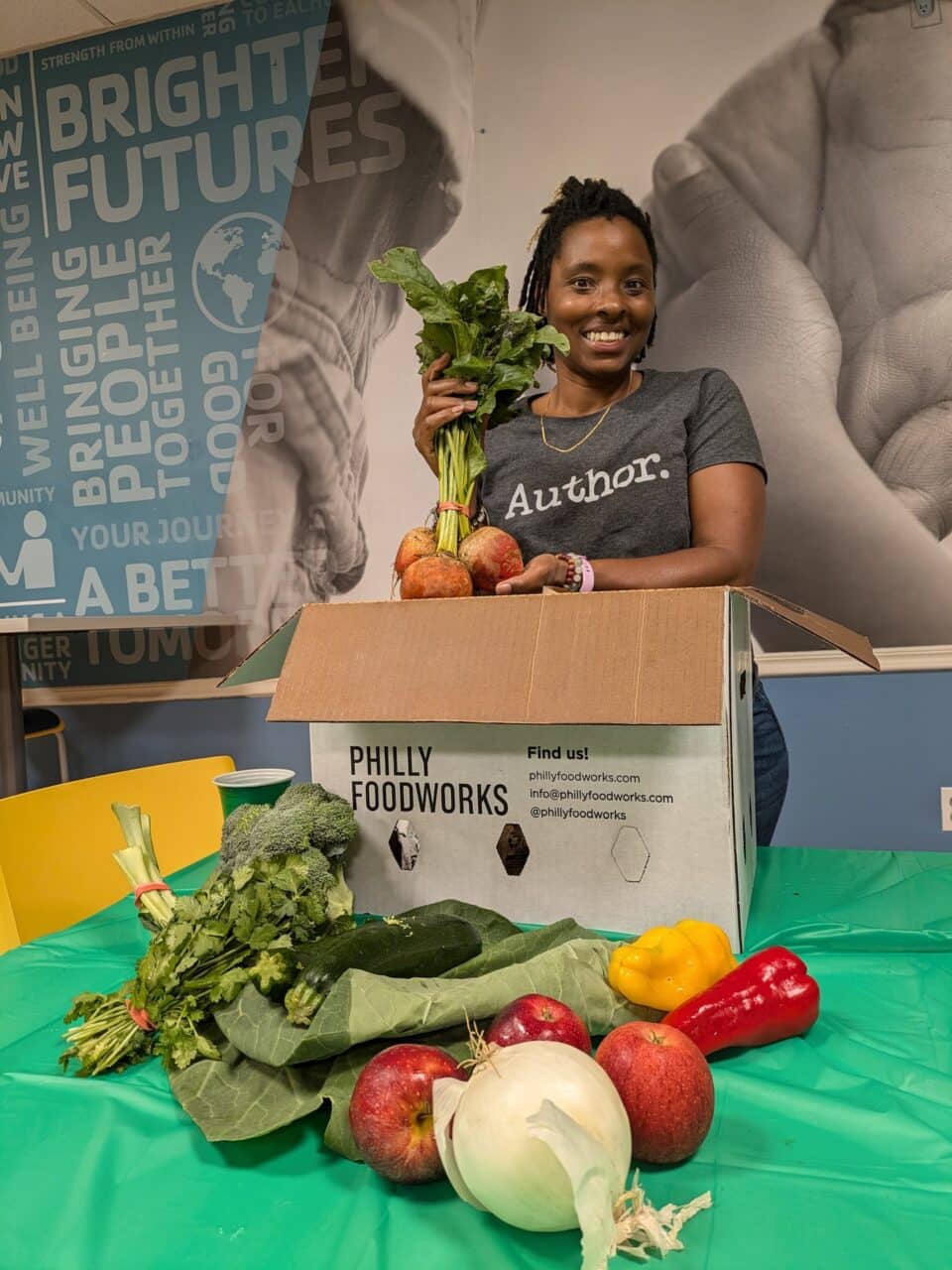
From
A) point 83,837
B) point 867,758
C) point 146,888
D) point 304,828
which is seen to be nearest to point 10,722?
point 83,837

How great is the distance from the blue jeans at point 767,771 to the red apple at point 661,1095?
34.9 inches

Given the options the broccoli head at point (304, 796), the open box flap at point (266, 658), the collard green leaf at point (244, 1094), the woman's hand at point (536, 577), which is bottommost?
the collard green leaf at point (244, 1094)

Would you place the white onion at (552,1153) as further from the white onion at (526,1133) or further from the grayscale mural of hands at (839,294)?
the grayscale mural of hands at (839,294)

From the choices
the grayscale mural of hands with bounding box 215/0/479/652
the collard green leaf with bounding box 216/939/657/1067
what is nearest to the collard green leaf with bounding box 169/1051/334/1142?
the collard green leaf with bounding box 216/939/657/1067

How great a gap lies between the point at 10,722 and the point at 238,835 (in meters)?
1.88

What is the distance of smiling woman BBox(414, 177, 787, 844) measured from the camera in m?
1.52

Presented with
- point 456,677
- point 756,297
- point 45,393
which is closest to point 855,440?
point 756,297

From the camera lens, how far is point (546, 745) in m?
0.97

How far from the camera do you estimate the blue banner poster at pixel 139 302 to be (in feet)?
9.30

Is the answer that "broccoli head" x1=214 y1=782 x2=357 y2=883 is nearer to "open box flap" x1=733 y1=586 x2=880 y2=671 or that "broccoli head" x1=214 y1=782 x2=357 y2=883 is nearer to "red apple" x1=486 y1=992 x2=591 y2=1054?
"red apple" x1=486 y1=992 x2=591 y2=1054

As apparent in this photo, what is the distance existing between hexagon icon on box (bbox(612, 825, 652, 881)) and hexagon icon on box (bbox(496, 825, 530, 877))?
0.10m

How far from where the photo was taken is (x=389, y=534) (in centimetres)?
278

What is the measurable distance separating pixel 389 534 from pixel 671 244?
1.16 m

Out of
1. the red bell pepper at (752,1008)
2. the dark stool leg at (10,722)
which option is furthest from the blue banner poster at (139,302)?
the red bell pepper at (752,1008)
